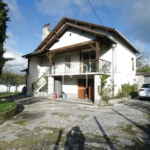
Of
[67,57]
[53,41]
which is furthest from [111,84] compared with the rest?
[53,41]

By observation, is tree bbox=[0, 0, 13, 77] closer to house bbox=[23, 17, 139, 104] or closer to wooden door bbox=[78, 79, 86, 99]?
house bbox=[23, 17, 139, 104]

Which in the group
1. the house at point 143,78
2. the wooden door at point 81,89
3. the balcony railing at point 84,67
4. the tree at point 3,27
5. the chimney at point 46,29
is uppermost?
the chimney at point 46,29

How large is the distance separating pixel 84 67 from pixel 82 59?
1360mm

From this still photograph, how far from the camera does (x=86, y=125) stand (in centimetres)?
453

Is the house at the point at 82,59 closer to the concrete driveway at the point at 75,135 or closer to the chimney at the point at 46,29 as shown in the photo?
the chimney at the point at 46,29

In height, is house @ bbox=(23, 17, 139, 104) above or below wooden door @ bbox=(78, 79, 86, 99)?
above

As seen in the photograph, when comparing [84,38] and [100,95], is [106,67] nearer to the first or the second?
[100,95]

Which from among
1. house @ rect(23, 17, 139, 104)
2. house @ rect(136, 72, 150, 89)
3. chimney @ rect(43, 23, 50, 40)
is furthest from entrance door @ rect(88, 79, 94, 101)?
chimney @ rect(43, 23, 50, 40)

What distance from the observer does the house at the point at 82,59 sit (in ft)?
30.8

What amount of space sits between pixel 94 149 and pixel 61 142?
96 cm

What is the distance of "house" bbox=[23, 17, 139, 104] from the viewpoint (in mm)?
9375

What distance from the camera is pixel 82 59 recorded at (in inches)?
448

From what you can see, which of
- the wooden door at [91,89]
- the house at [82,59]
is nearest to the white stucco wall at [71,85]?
the house at [82,59]

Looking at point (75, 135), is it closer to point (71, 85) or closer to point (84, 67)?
point (84, 67)
